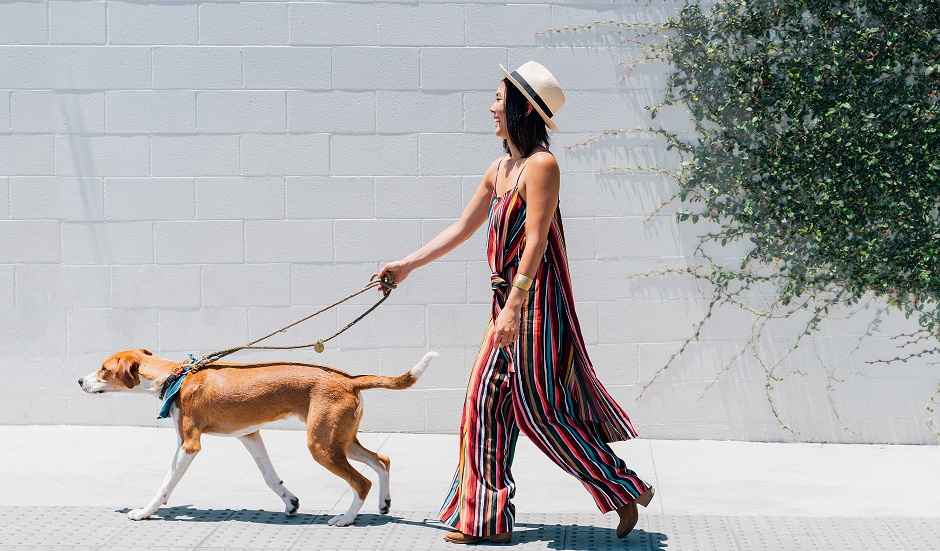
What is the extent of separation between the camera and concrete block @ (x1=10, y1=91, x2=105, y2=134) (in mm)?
6465

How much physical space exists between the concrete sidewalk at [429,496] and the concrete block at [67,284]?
2.53 ft

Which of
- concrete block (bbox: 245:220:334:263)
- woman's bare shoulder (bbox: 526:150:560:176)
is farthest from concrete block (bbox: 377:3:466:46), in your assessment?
woman's bare shoulder (bbox: 526:150:560:176)

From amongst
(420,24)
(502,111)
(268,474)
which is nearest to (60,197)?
(420,24)

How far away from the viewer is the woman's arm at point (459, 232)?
4.52 meters

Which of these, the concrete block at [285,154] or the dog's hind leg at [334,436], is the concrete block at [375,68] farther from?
the dog's hind leg at [334,436]

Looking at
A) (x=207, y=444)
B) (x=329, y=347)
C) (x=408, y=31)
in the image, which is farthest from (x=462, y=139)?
(x=207, y=444)

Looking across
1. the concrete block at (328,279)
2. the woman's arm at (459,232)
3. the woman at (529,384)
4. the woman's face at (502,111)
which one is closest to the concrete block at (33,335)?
the concrete block at (328,279)

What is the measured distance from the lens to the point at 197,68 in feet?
21.1

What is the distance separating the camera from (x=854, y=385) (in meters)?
6.46

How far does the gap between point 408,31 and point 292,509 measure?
2.96 metres

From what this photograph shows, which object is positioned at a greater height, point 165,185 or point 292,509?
point 165,185

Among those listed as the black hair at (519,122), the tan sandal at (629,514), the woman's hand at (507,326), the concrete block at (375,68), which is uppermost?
the concrete block at (375,68)

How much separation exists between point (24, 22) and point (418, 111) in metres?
2.34

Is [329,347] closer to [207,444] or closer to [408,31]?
[207,444]
